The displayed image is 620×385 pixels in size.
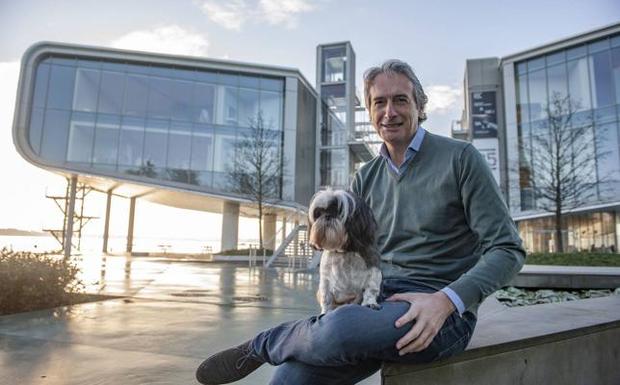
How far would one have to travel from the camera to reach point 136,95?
1245 inches

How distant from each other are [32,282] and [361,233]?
6.73 metres

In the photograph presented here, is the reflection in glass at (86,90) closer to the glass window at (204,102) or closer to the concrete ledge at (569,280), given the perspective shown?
the glass window at (204,102)

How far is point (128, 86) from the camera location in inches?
1246

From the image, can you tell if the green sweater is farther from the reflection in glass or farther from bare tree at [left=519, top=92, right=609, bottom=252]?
the reflection in glass

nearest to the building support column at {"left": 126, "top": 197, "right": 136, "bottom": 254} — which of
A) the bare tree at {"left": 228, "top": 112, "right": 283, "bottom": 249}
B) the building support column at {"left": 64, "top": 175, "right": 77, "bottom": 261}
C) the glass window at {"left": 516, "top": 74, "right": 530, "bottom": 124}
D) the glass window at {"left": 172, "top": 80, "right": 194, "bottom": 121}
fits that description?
the building support column at {"left": 64, "top": 175, "right": 77, "bottom": 261}

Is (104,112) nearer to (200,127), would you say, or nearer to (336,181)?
(200,127)

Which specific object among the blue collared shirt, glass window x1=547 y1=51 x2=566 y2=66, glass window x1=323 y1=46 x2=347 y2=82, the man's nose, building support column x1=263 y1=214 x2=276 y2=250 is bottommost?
the blue collared shirt

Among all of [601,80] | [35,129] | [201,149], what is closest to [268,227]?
[201,149]

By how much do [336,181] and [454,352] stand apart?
3679 centimetres

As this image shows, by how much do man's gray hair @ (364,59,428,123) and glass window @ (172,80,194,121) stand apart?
1225 inches

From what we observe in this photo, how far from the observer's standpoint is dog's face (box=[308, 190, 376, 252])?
227cm

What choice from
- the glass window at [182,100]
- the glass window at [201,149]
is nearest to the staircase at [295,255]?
the glass window at [201,149]

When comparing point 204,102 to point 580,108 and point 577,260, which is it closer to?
point 580,108

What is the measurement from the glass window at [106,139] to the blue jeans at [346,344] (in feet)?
102
